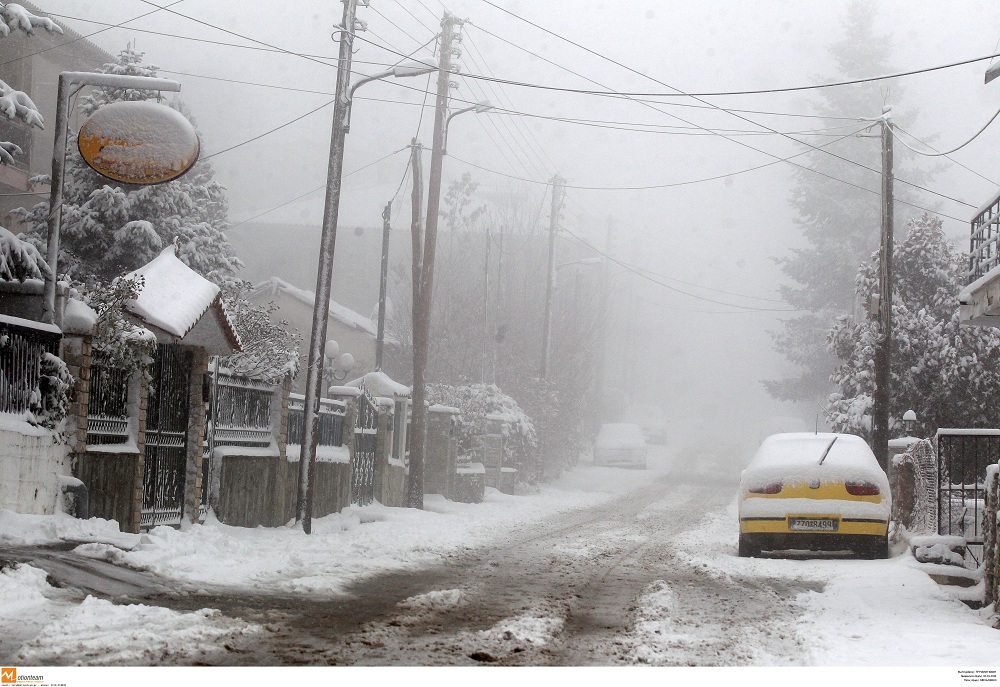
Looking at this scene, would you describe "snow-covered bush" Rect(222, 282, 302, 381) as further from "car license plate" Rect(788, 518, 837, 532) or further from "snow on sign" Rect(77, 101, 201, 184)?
"car license plate" Rect(788, 518, 837, 532)

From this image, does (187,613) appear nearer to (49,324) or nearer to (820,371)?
(49,324)

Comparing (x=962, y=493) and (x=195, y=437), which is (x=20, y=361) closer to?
(x=195, y=437)

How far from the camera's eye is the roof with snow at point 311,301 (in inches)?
1489

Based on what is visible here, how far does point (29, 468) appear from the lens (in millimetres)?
10336

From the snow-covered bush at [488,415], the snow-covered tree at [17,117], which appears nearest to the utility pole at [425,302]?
the snow-covered bush at [488,415]

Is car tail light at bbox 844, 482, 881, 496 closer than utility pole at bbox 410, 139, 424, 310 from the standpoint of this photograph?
Yes

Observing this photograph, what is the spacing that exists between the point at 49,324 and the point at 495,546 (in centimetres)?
608

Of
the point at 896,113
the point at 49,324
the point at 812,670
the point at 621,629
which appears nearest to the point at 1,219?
the point at 49,324

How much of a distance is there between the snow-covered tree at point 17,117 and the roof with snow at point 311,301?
2277 cm

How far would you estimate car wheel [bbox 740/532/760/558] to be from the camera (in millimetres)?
12703

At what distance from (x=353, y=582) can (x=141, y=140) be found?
5.07m

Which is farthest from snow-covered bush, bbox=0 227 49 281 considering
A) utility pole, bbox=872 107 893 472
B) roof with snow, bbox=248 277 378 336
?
roof with snow, bbox=248 277 378 336

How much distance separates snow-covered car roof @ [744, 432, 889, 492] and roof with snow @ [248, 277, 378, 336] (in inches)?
934

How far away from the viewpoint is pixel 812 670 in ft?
21.2
